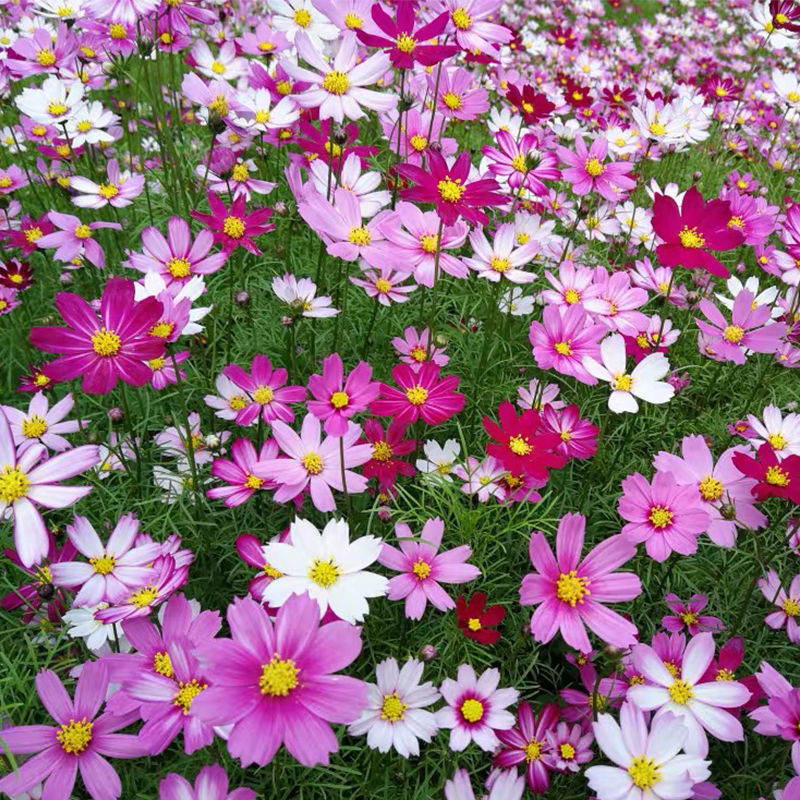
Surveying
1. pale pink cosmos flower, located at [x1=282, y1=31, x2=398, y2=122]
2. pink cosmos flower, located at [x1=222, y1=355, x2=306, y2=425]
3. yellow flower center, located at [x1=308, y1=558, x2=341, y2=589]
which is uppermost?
pale pink cosmos flower, located at [x1=282, y1=31, x2=398, y2=122]

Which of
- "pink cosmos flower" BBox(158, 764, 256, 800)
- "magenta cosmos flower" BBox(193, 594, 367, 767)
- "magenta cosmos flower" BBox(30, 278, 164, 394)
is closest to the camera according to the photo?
"magenta cosmos flower" BBox(193, 594, 367, 767)

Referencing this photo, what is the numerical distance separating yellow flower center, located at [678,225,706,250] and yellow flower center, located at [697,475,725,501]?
1.20 feet

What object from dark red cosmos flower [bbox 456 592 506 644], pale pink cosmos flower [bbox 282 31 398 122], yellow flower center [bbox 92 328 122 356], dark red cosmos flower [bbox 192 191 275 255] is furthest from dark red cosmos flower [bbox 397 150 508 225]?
dark red cosmos flower [bbox 456 592 506 644]

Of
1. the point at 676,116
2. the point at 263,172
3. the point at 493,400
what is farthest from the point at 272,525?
the point at 676,116

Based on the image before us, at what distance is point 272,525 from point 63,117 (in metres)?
1.11

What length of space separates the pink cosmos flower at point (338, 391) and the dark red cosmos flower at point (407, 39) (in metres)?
0.47

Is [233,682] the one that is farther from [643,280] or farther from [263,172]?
[263,172]

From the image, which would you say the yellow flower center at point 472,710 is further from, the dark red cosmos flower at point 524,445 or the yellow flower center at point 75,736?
the yellow flower center at point 75,736

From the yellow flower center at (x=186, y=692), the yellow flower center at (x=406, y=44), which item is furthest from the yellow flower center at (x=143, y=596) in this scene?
the yellow flower center at (x=406, y=44)

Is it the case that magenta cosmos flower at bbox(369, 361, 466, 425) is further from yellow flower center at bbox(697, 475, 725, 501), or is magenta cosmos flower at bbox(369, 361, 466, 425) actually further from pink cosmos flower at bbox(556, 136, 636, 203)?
pink cosmos flower at bbox(556, 136, 636, 203)

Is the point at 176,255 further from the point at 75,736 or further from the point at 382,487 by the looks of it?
the point at 75,736

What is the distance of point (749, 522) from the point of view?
3.08 feet

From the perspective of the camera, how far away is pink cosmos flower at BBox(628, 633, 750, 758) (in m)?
0.80

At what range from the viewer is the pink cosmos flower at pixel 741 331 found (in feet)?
3.84
